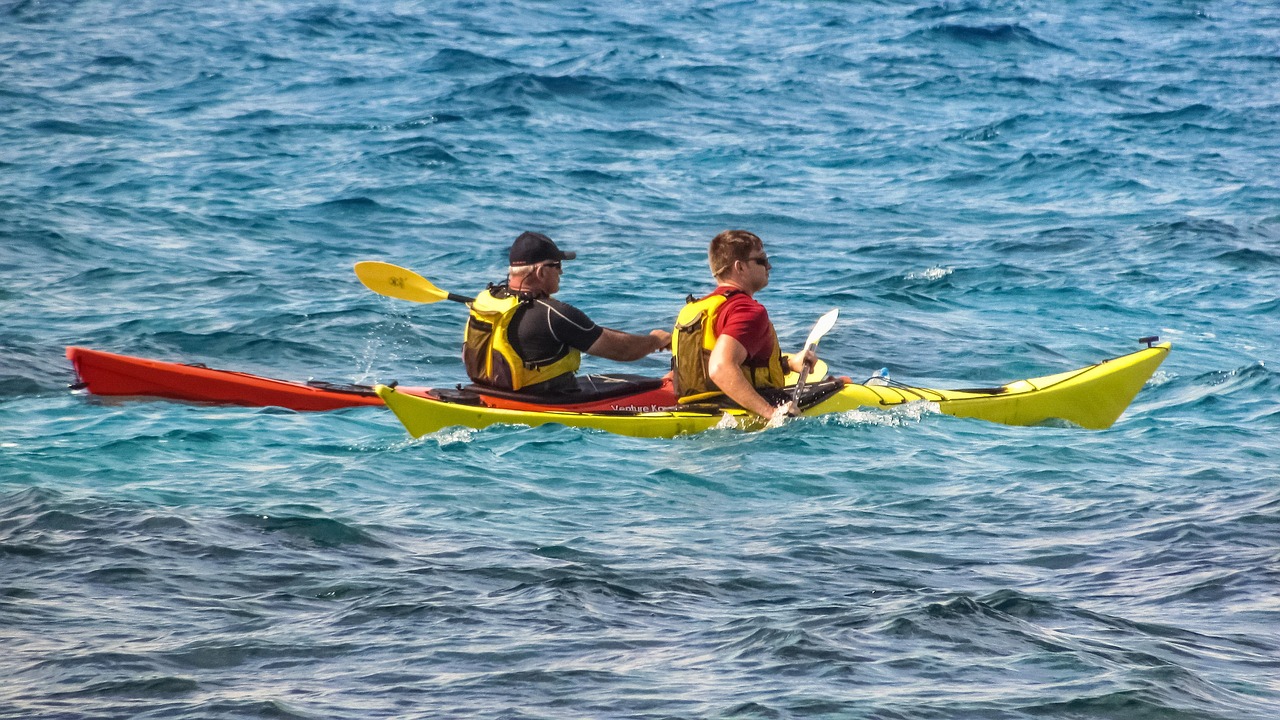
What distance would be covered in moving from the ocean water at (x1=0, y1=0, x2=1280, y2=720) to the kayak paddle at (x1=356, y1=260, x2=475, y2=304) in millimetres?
846

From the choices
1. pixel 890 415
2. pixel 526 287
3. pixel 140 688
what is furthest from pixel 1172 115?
pixel 140 688

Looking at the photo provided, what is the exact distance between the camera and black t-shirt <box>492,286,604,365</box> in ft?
24.1

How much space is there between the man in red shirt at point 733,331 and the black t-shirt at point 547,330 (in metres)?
0.50

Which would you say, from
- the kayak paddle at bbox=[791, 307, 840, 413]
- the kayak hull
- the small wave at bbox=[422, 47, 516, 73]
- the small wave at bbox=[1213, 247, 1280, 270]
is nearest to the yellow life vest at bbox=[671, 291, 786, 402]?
the kayak paddle at bbox=[791, 307, 840, 413]

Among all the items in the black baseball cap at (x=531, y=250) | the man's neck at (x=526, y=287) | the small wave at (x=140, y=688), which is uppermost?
the black baseball cap at (x=531, y=250)

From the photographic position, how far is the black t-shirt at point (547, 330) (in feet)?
24.1

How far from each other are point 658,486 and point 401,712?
2.85m

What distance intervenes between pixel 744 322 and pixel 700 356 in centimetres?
36

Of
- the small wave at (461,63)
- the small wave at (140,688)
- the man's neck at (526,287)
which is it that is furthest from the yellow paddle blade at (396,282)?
the small wave at (461,63)

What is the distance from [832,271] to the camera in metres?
13.4

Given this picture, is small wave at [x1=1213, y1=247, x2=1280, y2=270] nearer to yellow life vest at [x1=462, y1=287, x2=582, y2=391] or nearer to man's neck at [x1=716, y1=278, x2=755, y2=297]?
man's neck at [x1=716, y1=278, x2=755, y2=297]

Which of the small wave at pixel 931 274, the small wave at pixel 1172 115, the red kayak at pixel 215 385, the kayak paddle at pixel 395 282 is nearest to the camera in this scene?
the red kayak at pixel 215 385

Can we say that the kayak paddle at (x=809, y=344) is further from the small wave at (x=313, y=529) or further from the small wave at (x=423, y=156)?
the small wave at (x=423, y=156)

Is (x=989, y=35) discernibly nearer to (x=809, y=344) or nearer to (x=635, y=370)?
(x=635, y=370)
